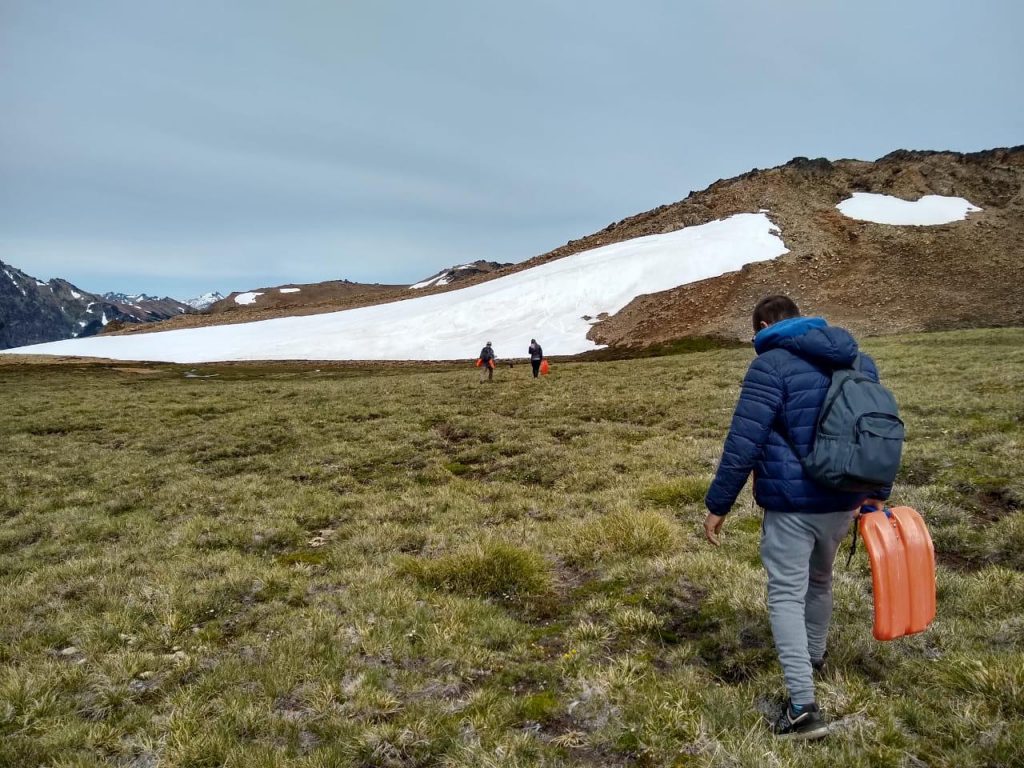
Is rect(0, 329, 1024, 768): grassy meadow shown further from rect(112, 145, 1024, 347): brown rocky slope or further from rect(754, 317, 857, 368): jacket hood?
rect(112, 145, 1024, 347): brown rocky slope

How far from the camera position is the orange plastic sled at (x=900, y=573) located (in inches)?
177

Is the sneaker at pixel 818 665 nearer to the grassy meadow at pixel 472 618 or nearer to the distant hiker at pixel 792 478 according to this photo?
the grassy meadow at pixel 472 618

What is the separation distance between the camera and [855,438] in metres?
4.18

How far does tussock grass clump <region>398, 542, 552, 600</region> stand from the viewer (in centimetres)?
785

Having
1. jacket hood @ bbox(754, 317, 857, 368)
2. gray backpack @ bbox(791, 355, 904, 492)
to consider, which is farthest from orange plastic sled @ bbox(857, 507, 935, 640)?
jacket hood @ bbox(754, 317, 857, 368)

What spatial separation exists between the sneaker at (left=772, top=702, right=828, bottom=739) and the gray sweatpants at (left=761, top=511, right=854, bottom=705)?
69mm

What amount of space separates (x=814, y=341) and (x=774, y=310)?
2.10 ft

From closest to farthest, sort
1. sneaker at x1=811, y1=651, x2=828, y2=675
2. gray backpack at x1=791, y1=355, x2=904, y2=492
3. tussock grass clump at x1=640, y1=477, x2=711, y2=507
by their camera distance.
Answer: gray backpack at x1=791, y1=355, x2=904, y2=492
sneaker at x1=811, y1=651, x2=828, y2=675
tussock grass clump at x1=640, y1=477, x2=711, y2=507

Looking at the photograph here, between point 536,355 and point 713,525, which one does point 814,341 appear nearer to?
point 713,525

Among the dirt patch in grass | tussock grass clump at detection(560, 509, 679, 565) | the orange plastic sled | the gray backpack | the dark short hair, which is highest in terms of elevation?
the dark short hair

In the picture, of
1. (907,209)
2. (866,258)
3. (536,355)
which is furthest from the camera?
(907,209)

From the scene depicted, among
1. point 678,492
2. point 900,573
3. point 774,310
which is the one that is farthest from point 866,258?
point 900,573

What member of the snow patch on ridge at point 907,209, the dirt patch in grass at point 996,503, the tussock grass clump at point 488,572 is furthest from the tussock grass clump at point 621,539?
the snow patch on ridge at point 907,209

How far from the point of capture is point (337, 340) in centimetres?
7944
